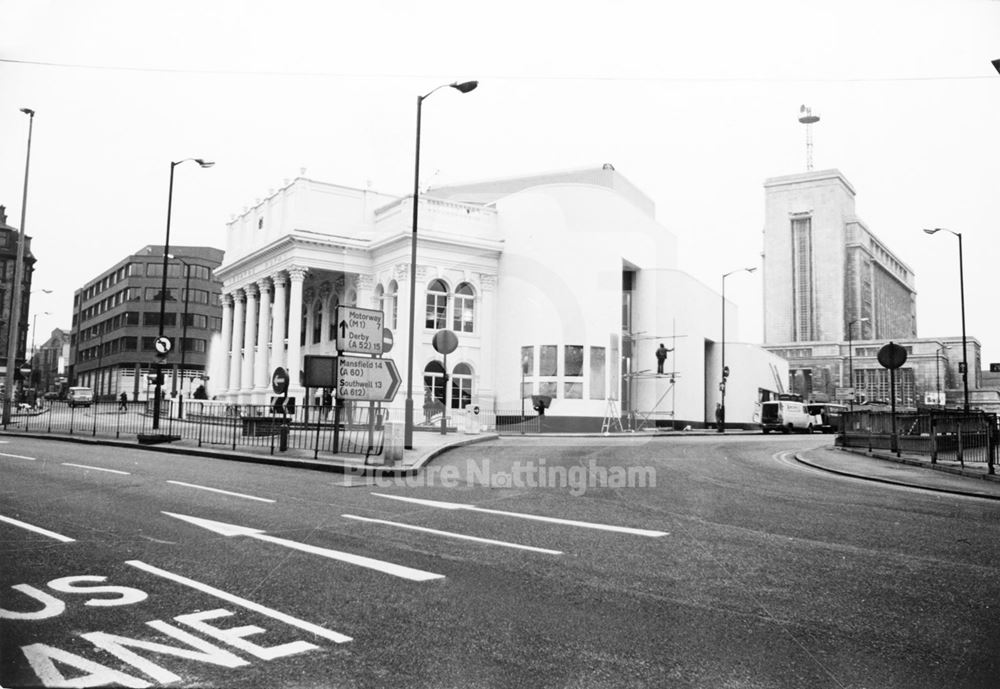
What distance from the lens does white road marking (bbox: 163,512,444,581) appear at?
660 cm

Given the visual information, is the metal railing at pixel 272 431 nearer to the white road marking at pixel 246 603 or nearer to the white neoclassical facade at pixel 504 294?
the white road marking at pixel 246 603

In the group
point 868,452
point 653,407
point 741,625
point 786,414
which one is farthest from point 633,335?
point 741,625

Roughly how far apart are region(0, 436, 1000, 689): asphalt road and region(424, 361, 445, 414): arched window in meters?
36.7

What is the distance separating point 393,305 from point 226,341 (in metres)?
21.0

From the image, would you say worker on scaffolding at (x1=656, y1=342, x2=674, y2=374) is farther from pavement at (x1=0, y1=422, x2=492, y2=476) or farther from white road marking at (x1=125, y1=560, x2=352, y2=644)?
white road marking at (x1=125, y1=560, x2=352, y2=644)

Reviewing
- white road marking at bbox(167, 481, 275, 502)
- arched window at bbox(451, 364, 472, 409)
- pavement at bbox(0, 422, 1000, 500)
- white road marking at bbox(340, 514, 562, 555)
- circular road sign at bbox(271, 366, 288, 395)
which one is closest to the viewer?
white road marking at bbox(340, 514, 562, 555)

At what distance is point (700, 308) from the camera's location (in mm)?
60188

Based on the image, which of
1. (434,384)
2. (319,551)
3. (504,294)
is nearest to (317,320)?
(434,384)

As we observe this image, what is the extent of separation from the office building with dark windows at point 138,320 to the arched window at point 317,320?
46.1 m

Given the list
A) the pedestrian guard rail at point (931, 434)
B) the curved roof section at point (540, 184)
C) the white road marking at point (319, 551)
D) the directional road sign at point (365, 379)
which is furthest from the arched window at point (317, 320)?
the white road marking at point (319, 551)

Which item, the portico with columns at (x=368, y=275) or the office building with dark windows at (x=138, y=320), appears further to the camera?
the office building with dark windows at (x=138, y=320)

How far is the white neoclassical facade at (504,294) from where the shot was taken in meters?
48.1

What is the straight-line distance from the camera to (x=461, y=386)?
165 feet

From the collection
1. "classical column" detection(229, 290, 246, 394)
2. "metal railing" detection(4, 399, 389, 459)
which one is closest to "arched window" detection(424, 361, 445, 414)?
"metal railing" detection(4, 399, 389, 459)
